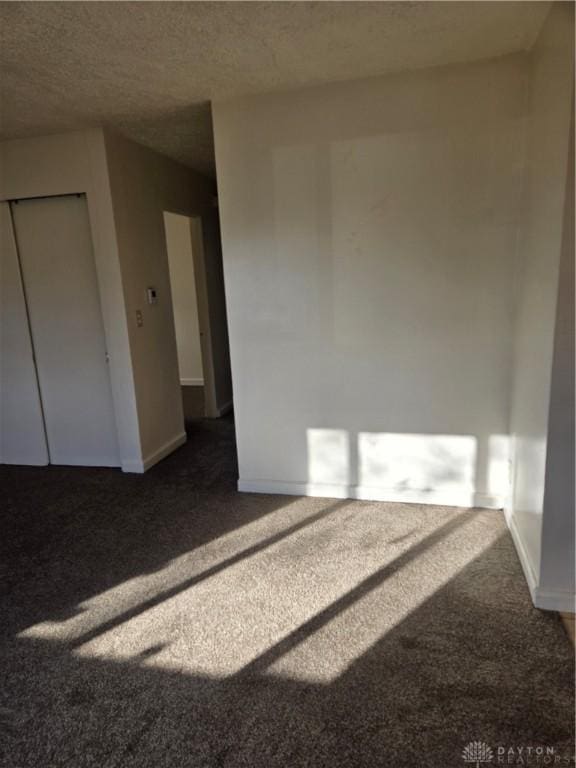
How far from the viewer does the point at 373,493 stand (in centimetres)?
319

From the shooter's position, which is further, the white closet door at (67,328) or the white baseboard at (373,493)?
the white closet door at (67,328)

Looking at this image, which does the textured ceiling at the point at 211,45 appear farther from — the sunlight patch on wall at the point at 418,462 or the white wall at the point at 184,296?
the white wall at the point at 184,296

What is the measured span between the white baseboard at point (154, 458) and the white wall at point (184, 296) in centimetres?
248

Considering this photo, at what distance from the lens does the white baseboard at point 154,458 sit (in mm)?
3863

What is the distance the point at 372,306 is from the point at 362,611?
173 centimetres

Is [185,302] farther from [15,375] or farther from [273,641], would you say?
[273,641]

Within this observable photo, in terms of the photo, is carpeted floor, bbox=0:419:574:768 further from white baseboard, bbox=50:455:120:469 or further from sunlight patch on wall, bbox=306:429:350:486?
white baseboard, bbox=50:455:120:469

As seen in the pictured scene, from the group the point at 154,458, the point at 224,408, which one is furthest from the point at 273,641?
the point at 224,408

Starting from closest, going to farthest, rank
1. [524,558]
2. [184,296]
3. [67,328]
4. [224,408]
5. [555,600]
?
1. [555,600]
2. [524,558]
3. [67,328]
4. [224,408]
5. [184,296]

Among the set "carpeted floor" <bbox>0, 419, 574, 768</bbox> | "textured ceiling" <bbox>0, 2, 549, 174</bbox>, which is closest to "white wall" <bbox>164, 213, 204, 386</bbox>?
"textured ceiling" <bbox>0, 2, 549, 174</bbox>

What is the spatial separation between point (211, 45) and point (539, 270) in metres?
1.92

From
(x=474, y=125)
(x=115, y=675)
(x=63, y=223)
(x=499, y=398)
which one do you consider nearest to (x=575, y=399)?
(x=499, y=398)

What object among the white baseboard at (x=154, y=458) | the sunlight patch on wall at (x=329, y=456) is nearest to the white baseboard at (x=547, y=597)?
the sunlight patch on wall at (x=329, y=456)

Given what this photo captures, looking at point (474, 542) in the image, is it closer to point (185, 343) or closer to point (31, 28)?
point (31, 28)
